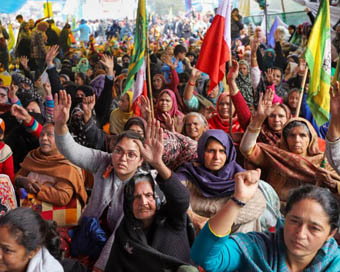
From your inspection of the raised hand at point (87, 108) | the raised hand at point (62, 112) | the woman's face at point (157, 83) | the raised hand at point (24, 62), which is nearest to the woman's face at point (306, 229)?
the raised hand at point (62, 112)

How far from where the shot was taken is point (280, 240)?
1.70 meters

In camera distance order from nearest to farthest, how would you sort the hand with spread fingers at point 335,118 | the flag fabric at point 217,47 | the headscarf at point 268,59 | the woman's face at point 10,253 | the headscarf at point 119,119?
the woman's face at point 10,253 → the hand with spread fingers at point 335,118 → the flag fabric at point 217,47 → the headscarf at point 119,119 → the headscarf at point 268,59

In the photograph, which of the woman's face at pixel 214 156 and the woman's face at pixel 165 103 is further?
the woman's face at pixel 165 103

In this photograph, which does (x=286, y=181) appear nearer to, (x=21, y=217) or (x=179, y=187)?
(x=179, y=187)

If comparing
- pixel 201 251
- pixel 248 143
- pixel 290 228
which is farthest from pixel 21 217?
pixel 248 143

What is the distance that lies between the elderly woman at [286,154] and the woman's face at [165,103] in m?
1.75

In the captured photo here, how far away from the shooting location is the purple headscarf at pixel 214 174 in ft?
9.18

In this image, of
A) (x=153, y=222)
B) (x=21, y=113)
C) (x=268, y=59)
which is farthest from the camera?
(x=268, y=59)

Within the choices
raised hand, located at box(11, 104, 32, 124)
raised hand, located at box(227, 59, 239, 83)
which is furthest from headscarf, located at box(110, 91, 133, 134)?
raised hand, located at box(11, 104, 32, 124)

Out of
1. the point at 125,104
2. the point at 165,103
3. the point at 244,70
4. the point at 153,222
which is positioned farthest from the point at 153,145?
the point at 244,70

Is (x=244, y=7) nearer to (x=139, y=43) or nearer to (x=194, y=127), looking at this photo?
(x=139, y=43)

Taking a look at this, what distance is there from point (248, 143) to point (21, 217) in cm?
176

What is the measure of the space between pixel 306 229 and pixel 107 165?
5.15 ft

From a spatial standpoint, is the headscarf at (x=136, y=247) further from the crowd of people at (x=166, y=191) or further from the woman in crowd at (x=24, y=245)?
the woman in crowd at (x=24, y=245)
